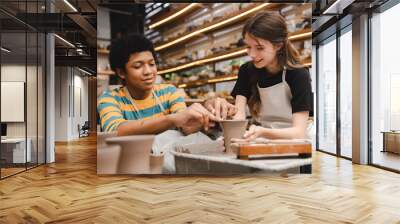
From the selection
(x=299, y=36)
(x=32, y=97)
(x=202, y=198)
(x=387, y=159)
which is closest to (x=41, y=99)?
(x=32, y=97)

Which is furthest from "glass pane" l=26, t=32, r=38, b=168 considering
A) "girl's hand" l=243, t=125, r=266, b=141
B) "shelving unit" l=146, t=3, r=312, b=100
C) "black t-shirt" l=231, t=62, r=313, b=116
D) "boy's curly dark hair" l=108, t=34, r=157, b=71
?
"girl's hand" l=243, t=125, r=266, b=141

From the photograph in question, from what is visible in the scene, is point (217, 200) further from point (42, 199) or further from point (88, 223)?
point (42, 199)

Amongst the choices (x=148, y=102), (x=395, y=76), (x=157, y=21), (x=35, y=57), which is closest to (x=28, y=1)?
(x=35, y=57)

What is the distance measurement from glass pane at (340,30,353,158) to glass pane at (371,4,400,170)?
2.52 feet

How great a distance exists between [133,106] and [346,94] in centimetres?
474

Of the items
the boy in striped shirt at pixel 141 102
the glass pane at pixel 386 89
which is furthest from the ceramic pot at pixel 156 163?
the glass pane at pixel 386 89

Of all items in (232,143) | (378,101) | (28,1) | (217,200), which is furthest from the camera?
(378,101)

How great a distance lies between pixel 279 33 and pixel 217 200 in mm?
2808

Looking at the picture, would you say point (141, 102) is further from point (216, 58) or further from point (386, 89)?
point (386, 89)

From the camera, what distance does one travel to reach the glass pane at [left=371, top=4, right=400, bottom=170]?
6.25m

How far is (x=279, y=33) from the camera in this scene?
5.73 meters

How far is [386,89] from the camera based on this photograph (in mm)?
6527

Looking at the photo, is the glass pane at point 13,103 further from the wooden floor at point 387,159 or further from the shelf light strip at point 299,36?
the wooden floor at point 387,159

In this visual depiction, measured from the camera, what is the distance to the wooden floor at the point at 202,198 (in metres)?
3.60
